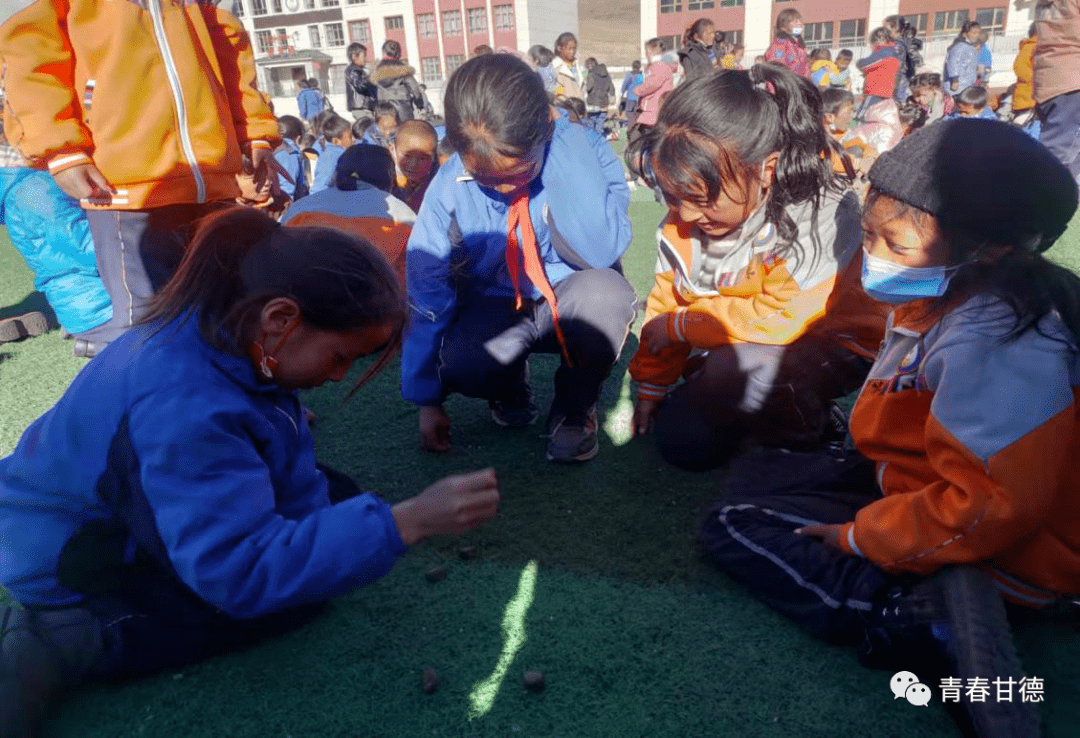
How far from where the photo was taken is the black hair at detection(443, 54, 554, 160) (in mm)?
2293

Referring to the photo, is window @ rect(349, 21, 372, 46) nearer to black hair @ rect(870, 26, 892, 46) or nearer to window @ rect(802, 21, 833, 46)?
window @ rect(802, 21, 833, 46)

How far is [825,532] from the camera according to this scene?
190cm

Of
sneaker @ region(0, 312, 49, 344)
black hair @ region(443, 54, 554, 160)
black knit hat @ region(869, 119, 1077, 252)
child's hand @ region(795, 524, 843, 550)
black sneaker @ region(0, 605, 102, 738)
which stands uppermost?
black hair @ region(443, 54, 554, 160)

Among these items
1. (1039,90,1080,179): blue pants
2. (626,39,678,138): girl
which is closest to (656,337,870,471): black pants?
(1039,90,1080,179): blue pants

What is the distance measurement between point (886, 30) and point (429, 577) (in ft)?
39.8

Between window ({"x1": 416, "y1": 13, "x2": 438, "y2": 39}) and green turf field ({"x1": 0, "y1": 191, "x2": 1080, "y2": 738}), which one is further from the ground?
window ({"x1": 416, "y1": 13, "x2": 438, "y2": 39})

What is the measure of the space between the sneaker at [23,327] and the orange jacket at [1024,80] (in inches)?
306

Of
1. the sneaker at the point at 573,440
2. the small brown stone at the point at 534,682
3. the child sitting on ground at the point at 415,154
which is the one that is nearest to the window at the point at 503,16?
the child sitting on ground at the point at 415,154

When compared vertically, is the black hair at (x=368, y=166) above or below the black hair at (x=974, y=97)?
above

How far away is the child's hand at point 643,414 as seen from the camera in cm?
279

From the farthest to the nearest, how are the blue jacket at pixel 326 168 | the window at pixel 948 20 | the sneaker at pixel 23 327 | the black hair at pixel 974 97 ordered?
the window at pixel 948 20 → the black hair at pixel 974 97 → the blue jacket at pixel 326 168 → the sneaker at pixel 23 327

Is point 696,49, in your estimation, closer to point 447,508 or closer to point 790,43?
point 790,43

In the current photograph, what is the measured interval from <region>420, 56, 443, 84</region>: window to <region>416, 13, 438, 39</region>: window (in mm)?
319

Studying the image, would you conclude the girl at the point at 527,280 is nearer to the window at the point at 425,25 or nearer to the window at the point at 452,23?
the window at the point at 452,23
